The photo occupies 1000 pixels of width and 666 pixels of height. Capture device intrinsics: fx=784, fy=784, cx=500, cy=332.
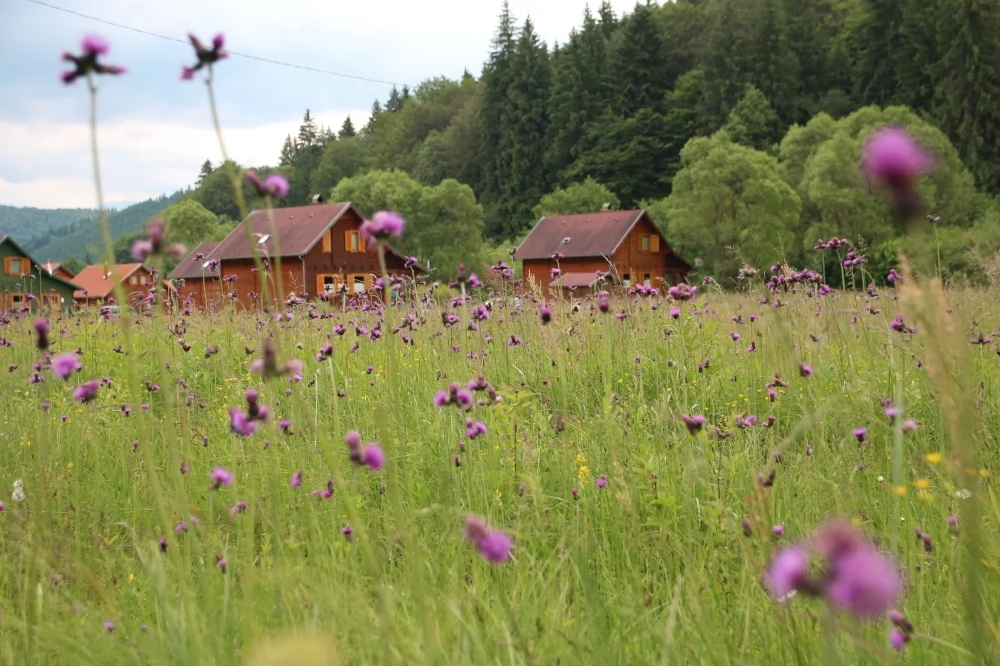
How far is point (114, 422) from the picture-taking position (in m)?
4.20

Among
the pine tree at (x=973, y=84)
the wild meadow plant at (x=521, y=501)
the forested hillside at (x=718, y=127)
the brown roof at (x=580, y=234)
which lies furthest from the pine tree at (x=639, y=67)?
the wild meadow plant at (x=521, y=501)

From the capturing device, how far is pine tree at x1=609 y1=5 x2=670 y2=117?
211ft

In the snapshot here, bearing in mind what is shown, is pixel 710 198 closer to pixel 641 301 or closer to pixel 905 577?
pixel 641 301

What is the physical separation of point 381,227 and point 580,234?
4444 cm

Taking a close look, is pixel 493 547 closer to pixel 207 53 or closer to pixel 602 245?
pixel 207 53

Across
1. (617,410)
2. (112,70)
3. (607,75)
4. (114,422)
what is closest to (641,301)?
(617,410)

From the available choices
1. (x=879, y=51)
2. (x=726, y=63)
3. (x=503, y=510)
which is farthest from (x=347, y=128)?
(x=503, y=510)

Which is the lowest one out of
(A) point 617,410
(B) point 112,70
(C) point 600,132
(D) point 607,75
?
(A) point 617,410

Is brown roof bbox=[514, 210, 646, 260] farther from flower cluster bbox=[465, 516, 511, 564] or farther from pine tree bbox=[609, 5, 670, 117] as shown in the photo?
flower cluster bbox=[465, 516, 511, 564]

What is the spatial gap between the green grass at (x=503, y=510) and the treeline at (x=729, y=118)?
94.7ft

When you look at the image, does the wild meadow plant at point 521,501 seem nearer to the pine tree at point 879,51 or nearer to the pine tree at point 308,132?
the pine tree at point 879,51

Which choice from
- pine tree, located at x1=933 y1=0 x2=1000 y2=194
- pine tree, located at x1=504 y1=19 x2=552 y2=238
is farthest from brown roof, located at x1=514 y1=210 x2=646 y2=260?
pine tree, located at x1=933 y1=0 x2=1000 y2=194

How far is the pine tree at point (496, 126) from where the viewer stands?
64750 millimetres

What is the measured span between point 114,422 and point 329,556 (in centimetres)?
222
